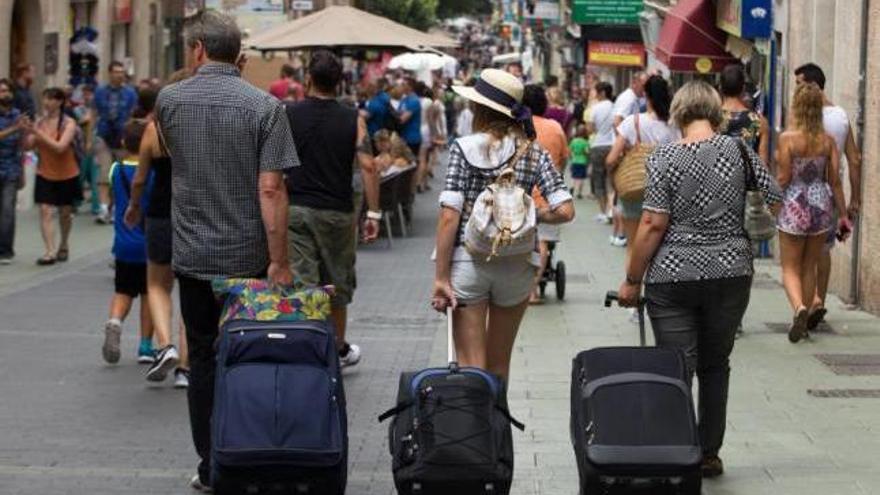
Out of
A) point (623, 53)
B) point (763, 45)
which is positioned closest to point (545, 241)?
point (763, 45)

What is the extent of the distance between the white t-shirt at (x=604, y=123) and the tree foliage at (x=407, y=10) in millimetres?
49263

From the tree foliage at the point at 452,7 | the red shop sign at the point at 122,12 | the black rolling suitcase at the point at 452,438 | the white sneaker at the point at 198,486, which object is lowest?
the white sneaker at the point at 198,486

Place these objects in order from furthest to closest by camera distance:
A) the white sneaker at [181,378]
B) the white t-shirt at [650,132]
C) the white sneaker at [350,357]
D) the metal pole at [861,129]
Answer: the metal pole at [861,129] < the white t-shirt at [650,132] < the white sneaker at [350,357] < the white sneaker at [181,378]

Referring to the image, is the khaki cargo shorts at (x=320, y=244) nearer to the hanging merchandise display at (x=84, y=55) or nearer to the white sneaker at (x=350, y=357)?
the white sneaker at (x=350, y=357)

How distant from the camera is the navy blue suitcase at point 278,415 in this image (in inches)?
295

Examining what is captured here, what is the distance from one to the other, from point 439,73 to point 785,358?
144ft

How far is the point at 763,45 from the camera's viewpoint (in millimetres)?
21359

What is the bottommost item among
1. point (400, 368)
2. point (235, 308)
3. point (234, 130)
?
point (400, 368)

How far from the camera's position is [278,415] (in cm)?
752

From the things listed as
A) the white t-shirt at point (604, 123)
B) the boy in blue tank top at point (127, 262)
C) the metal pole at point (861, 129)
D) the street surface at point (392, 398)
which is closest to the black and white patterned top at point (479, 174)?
the street surface at point (392, 398)

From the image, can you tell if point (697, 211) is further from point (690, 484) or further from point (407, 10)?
point (407, 10)

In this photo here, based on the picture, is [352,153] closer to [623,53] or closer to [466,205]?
[466,205]

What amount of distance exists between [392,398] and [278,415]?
11.9 ft

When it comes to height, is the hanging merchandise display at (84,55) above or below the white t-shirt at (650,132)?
above
